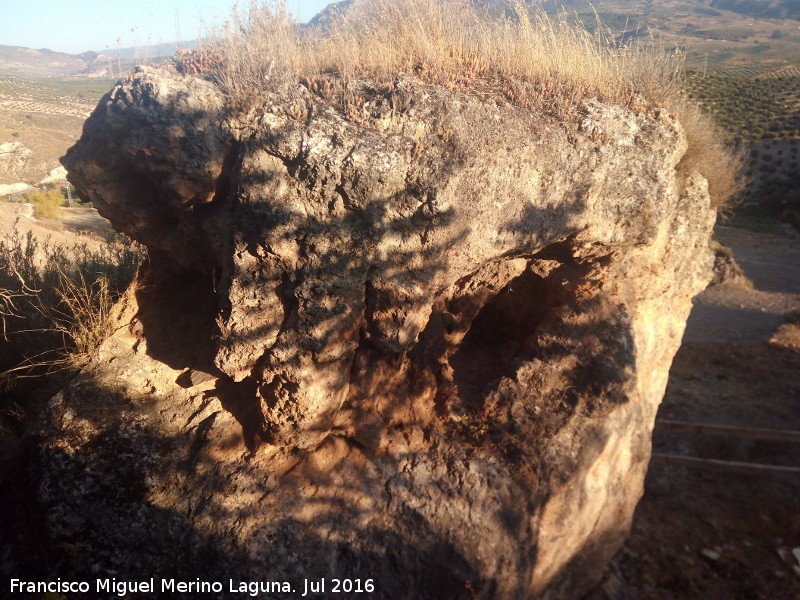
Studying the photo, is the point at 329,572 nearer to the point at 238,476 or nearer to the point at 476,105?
the point at 238,476

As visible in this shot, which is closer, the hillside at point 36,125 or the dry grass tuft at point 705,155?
the dry grass tuft at point 705,155

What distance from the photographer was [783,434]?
578 centimetres

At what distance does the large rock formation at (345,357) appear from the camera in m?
3.04

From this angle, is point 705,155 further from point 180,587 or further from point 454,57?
point 180,587

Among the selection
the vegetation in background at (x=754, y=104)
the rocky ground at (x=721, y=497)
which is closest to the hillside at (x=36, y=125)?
the rocky ground at (x=721, y=497)

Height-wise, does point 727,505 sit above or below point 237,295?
below

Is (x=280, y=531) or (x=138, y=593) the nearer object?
(x=138, y=593)

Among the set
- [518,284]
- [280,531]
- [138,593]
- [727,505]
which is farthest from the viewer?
[727,505]

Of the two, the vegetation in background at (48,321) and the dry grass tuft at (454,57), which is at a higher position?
the dry grass tuft at (454,57)

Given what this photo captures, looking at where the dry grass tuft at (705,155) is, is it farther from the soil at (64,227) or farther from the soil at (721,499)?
the soil at (64,227)

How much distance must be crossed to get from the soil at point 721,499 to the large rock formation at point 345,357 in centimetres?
118

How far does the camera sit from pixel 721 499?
563cm

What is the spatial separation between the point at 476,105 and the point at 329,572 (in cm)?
290

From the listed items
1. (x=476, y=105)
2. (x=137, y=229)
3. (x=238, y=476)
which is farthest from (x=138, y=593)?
(x=476, y=105)
